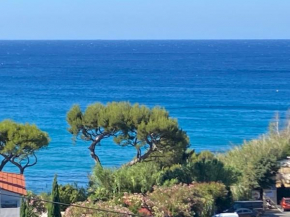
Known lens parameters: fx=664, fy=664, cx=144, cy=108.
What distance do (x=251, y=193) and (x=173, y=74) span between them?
86570mm

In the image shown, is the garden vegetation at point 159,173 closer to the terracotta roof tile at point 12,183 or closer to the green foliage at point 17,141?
the terracotta roof tile at point 12,183

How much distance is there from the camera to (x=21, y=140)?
2823cm

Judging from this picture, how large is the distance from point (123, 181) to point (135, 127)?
464 centimetres

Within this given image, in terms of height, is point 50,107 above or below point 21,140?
above

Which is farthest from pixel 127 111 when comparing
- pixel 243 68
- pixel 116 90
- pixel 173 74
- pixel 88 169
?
pixel 243 68

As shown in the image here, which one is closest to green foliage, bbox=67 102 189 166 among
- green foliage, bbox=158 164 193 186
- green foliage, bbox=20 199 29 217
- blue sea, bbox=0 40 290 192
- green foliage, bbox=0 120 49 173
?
green foliage, bbox=158 164 193 186

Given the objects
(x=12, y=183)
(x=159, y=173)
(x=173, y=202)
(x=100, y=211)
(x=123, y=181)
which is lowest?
(x=100, y=211)

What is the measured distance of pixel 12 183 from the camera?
22422 mm

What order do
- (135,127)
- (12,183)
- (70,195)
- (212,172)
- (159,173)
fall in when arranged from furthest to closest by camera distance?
(135,127), (212,172), (159,173), (70,195), (12,183)

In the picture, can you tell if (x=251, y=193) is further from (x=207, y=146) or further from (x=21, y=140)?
(x=207, y=146)

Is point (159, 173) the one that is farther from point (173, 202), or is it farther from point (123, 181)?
point (173, 202)

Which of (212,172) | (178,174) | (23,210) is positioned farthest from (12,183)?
(212,172)

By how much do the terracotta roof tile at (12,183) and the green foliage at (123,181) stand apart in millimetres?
2841

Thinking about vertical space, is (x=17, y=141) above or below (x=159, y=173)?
above
